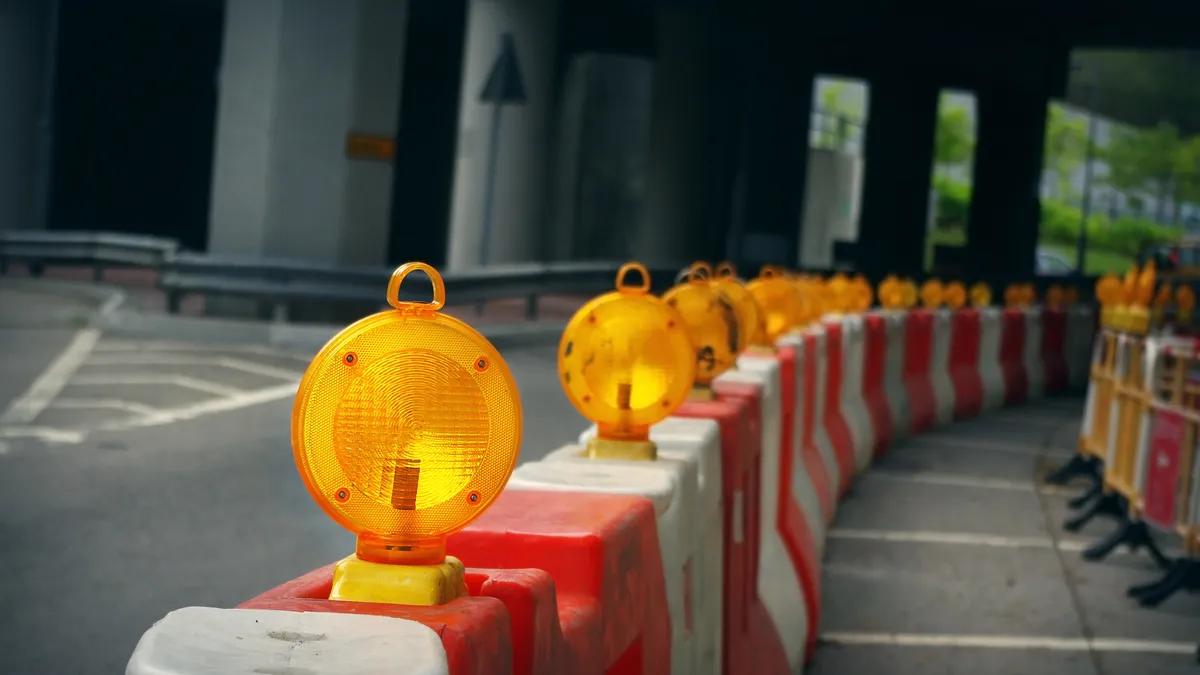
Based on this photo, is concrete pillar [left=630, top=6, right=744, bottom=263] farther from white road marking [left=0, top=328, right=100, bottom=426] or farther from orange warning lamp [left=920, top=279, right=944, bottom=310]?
white road marking [left=0, top=328, right=100, bottom=426]

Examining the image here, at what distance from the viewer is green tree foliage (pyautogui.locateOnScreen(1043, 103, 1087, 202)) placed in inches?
3991

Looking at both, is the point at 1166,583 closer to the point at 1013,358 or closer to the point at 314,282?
the point at 1013,358

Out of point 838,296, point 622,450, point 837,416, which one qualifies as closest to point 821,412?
point 837,416

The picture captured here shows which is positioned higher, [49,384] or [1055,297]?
[1055,297]

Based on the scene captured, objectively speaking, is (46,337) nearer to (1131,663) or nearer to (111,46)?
(1131,663)

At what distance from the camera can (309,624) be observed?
2189 millimetres

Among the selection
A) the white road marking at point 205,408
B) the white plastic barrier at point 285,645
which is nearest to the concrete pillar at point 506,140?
the white road marking at point 205,408

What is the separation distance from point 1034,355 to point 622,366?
15811mm

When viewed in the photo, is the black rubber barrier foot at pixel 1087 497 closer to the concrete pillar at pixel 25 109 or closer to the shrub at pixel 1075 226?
the concrete pillar at pixel 25 109

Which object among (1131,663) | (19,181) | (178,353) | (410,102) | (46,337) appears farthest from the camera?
(410,102)

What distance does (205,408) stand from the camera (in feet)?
39.1

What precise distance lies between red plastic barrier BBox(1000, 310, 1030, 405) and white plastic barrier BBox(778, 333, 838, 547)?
975 centimetres

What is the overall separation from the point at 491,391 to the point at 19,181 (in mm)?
28980

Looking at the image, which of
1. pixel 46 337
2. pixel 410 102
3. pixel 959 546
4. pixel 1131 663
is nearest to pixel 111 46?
pixel 410 102
